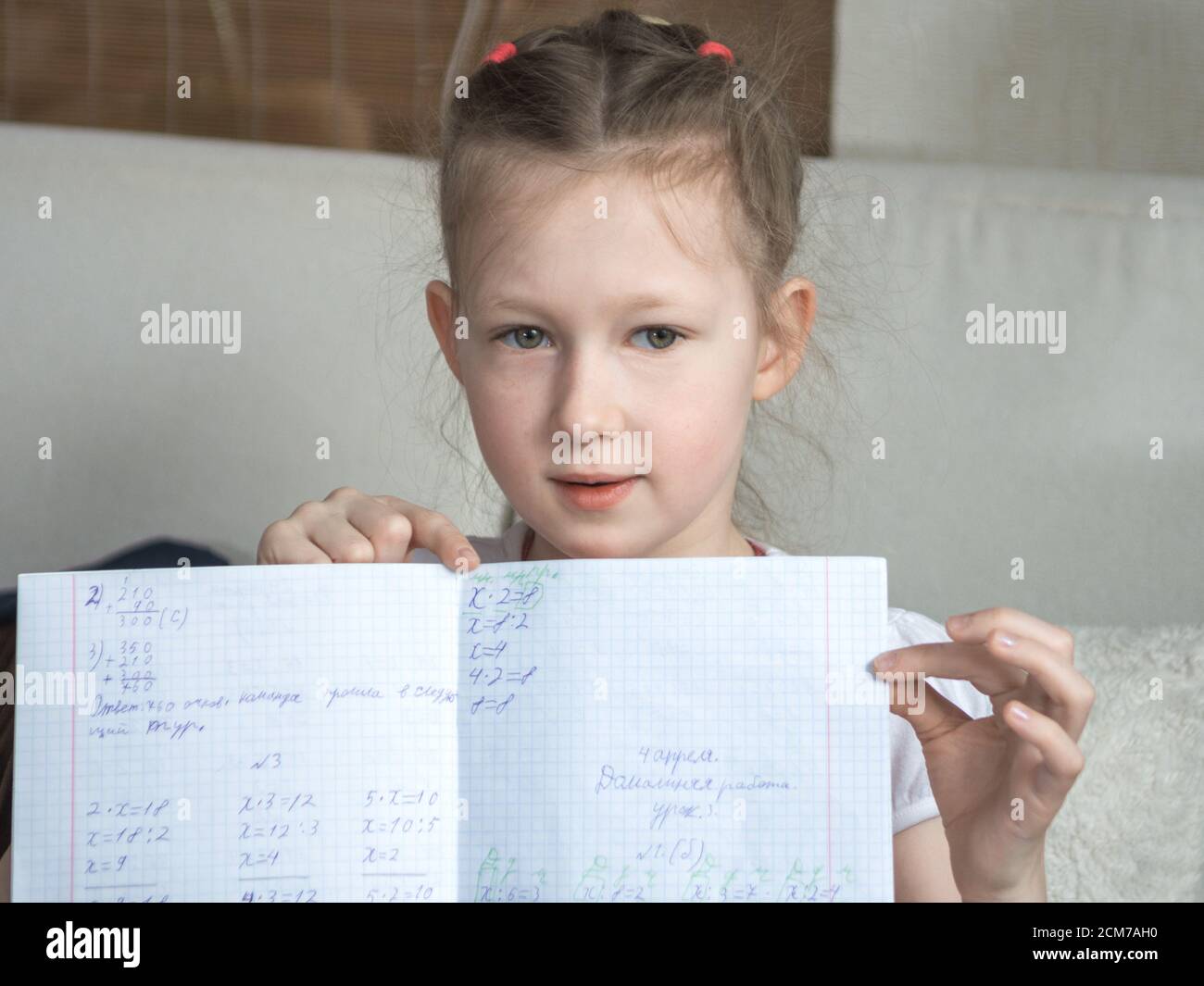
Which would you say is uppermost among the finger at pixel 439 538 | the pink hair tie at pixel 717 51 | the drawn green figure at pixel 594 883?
the pink hair tie at pixel 717 51

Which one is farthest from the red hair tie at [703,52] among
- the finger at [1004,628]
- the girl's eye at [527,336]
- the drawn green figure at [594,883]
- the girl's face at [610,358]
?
the drawn green figure at [594,883]

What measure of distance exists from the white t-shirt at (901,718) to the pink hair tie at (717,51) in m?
0.39

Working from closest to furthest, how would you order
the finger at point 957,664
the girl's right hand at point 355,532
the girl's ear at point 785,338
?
the finger at point 957,664 → the girl's right hand at point 355,532 → the girl's ear at point 785,338

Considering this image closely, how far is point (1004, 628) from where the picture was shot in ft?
2.25

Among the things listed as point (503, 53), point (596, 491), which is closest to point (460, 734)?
point (596, 491)

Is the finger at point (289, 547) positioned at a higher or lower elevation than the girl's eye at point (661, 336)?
lower

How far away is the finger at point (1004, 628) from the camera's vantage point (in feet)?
2.24

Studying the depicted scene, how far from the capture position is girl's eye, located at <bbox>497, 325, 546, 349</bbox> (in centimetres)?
80

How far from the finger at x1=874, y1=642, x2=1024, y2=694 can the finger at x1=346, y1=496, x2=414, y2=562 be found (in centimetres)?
31

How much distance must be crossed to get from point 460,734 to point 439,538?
126 millimetres

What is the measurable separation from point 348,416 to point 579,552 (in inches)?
23.0

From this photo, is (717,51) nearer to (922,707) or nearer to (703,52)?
(703,52)

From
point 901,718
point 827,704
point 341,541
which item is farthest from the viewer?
point 901,718

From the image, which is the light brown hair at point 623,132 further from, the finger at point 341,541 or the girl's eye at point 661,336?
the finger at point 341,541
